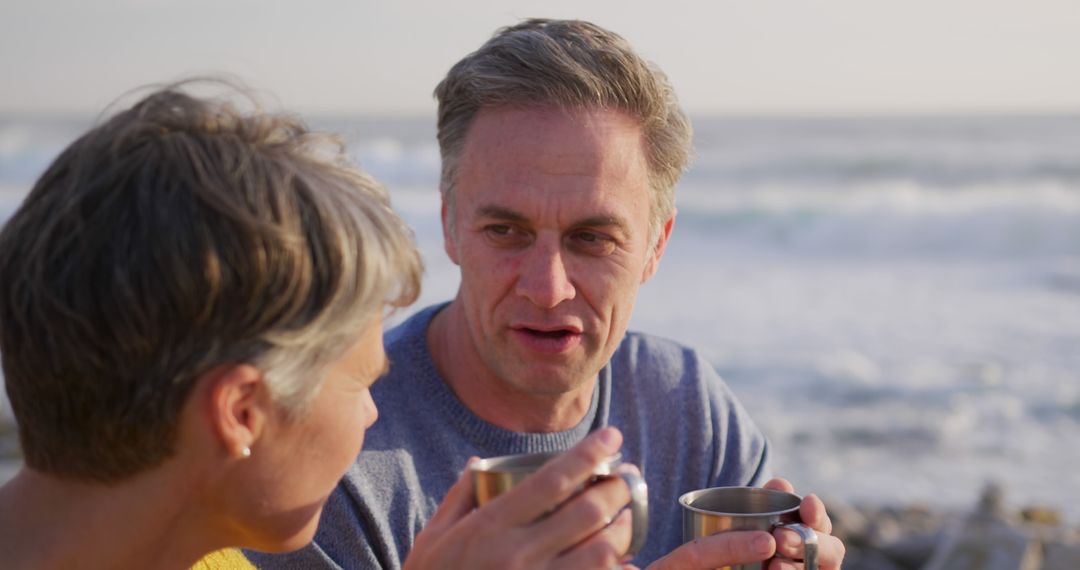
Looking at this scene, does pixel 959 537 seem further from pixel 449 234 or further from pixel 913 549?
pixel 449 234

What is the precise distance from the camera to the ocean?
29.7 ft

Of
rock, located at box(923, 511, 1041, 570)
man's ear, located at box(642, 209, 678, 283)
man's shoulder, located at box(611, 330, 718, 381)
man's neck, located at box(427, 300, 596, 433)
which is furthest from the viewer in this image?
rock, located at box(923, 511, 1041, 570)

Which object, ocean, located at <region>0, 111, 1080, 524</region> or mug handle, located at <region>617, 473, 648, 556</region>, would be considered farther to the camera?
ocean, located at <region>0, 111, 1080, 524</region>

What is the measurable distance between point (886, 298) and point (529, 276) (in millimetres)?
12736

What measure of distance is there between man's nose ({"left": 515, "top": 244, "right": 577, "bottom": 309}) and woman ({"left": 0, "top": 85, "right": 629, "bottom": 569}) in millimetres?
994

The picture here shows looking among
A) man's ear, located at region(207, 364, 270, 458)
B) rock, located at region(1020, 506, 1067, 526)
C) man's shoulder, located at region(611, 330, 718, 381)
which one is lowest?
rock, located at region(1020, 506, 1067, 526)

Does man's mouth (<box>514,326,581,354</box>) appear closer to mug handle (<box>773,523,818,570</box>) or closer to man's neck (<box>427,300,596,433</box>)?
man's neck (<box>427,300,596,433</box>)

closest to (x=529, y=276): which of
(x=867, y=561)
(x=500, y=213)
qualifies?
(x=500, y=213)

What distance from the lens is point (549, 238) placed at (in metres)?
3.10

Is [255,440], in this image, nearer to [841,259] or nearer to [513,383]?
[513,383]

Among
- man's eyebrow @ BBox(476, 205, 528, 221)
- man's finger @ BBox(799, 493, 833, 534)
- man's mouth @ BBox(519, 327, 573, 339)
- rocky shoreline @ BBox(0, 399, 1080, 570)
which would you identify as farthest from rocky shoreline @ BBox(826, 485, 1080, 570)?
man's finger @ BBox(799, 493, 833, 534)

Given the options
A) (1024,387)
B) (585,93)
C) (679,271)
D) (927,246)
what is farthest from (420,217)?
(585,93)

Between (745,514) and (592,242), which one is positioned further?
(592,242)

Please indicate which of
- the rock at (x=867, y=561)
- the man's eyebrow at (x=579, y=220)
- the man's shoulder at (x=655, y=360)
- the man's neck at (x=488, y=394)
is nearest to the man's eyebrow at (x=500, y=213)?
the man's eyebrow at (x=579, y=220)
